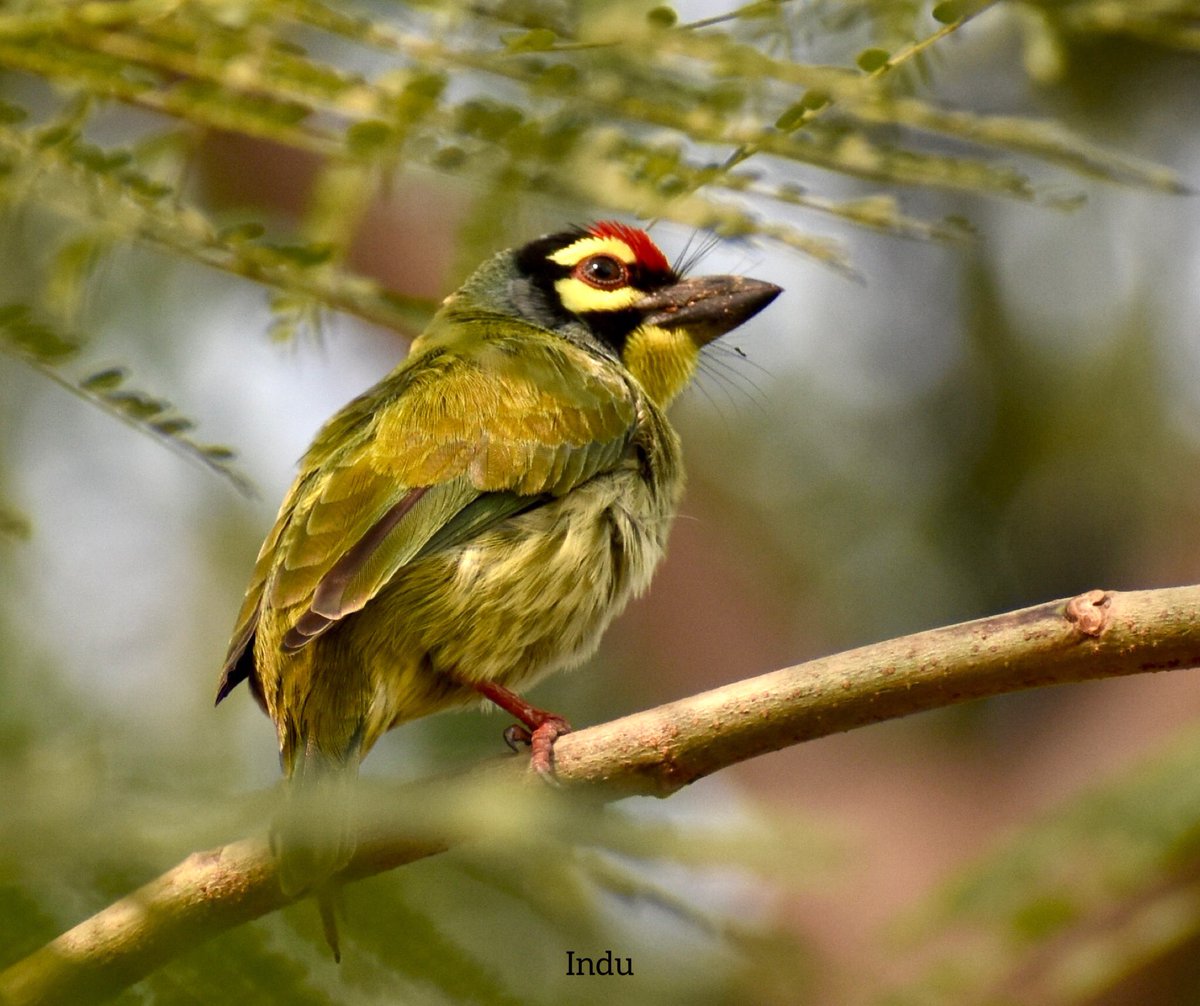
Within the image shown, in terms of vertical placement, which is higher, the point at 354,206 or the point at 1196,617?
the point at 354,206

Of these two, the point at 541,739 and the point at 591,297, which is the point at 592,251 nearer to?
the point at 591,297

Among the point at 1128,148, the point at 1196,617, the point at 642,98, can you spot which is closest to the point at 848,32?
the point at 642,98

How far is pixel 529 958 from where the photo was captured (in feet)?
4.37

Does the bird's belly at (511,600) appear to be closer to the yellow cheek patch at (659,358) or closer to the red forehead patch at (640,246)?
the yellow cheek patch at (659,358)

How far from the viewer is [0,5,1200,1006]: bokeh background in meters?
1.16

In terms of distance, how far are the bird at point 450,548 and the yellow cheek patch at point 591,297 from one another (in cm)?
38

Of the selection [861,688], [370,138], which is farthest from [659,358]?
[370,138]

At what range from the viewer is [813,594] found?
6199 mm

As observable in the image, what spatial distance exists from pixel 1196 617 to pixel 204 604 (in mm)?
3580

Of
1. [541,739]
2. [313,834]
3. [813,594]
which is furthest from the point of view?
[813,594]

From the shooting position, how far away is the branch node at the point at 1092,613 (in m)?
1.94

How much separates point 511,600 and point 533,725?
9.4 inches

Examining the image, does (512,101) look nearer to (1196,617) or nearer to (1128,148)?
(1196,617)

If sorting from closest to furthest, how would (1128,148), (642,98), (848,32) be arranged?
(642,98), (848,32), (1128,148)
